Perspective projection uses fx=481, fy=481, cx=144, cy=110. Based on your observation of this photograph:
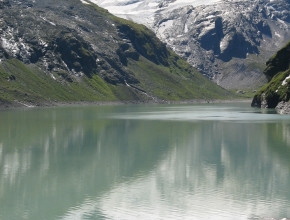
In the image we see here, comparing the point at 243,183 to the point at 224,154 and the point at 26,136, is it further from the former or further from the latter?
the point at 26,136

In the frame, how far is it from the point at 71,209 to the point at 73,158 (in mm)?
30381

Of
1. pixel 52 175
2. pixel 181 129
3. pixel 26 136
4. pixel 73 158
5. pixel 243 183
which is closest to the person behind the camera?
pixel 243 183

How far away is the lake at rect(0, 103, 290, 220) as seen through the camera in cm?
4397

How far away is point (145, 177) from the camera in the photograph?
5894cm

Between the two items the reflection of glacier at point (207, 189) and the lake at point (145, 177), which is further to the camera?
the lake at point (145, 177)

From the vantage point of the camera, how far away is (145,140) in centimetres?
9825

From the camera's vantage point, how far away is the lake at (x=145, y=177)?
43969 millimetres

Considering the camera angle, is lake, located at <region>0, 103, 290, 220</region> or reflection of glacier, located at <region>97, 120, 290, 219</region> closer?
reflection of glacier, located at <region>97, 120, 290, 219</region>

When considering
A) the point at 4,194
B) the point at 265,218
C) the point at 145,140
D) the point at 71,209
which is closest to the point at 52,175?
the point at 4,194

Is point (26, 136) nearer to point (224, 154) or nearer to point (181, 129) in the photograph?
point (181, 129)

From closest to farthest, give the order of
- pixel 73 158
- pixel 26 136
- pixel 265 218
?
pixel 265 218 < pixel 73 158 < pixel 26 136

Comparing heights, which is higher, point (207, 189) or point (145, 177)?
point (207, 189)

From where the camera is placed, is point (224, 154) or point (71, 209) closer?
point (71, 209)

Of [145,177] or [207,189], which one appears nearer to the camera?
[207,189]
